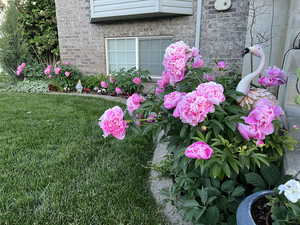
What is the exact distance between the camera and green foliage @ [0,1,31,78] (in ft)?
22.4

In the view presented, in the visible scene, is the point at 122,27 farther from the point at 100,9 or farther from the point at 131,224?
the point at 131,224

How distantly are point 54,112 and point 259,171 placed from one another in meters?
3.66

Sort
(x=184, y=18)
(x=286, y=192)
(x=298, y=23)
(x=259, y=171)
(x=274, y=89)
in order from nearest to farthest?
(x=286, y=192)
(x=259, y=171)
(x=298, y=23)
(x=274, y=89)
(x=184, y=18)

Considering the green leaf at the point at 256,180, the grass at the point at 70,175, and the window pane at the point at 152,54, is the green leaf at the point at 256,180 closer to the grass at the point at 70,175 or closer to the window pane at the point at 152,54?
the grass at the point at 70,175

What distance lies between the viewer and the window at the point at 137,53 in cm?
555

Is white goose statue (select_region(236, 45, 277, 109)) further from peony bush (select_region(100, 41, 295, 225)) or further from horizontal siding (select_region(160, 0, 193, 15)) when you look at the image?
horizontal siding (select_region(160, 0, 193, 15))

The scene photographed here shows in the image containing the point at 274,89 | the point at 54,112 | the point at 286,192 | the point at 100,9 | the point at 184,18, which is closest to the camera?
the point at 286,192

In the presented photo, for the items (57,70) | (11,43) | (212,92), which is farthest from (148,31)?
(212,92)

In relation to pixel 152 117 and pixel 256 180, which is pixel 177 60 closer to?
pixel 152 117

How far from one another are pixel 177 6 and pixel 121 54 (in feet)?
6.91

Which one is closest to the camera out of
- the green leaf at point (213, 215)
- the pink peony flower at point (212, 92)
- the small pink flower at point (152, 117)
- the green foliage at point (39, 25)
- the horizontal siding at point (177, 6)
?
the pink peony flower at point (212, 92)

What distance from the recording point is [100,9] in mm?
5652

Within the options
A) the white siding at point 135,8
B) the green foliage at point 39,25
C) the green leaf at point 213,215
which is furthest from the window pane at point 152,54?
the green leaf at point 213,215

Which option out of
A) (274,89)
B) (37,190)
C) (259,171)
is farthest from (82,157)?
(274,89)
